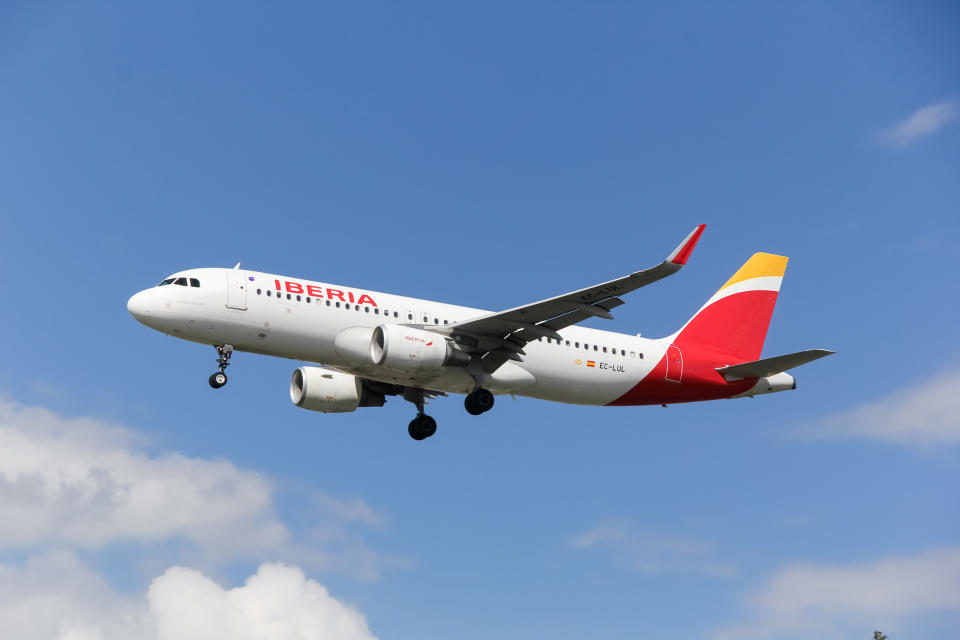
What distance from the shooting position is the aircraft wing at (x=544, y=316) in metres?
28.8

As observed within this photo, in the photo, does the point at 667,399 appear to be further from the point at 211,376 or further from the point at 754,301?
the point at 211,376

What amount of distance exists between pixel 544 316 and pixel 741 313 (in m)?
10.7

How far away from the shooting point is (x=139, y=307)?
31.5 metres

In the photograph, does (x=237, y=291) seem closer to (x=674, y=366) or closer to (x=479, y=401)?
(x=479, y=401)

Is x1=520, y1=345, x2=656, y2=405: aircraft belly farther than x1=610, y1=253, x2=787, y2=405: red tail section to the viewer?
No

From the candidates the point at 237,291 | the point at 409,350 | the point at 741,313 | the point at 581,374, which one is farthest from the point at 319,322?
the point at 741,313

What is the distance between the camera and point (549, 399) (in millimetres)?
35688

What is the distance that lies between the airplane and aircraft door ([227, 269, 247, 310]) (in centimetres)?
5

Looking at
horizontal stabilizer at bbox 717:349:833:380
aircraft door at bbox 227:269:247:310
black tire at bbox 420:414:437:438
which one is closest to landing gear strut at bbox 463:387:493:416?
black tire at bbox 420:414:437:438

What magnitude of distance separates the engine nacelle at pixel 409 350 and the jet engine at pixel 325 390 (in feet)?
15.4

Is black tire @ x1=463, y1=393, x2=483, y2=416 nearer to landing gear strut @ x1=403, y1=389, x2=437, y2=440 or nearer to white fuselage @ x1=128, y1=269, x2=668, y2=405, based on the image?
white fuselage @ x1=128, y1=269, x2=668, y2=405

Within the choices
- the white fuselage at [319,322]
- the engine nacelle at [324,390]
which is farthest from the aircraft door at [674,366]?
the engine nacelle at [324,390]

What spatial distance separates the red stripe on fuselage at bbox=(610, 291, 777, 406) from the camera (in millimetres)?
36750

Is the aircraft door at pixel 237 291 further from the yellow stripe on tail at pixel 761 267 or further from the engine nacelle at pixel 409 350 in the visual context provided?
the yellow stripe on tail at pixel 761 267
